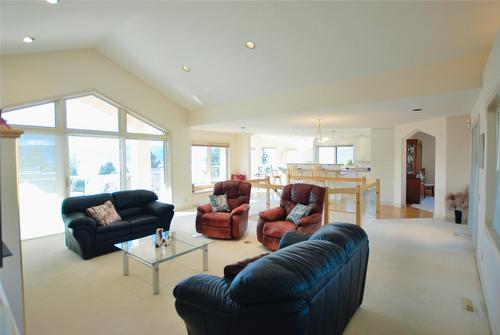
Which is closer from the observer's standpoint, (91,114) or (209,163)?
(91,114)

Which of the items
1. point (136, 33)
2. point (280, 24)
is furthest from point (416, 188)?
point (136, 33)

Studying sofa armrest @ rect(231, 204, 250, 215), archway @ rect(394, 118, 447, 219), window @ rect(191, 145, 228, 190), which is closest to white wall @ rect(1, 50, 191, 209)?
window @ rect(191, 145, 228, 190)

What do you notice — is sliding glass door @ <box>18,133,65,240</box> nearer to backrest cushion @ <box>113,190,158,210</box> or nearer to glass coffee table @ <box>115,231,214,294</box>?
backrest cushion @ <box>113,190,158,210</box>

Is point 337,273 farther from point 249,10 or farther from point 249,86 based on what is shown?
point 249,86

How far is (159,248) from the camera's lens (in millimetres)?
3396

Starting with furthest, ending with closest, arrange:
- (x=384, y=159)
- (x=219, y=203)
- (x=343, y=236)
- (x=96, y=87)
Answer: (x=384, y=159), (x=96, y=87), (x=219, y=203), (x=343, y=236)

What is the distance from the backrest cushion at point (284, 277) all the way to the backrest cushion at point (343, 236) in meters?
0.35

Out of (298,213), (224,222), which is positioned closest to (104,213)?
(224,222)

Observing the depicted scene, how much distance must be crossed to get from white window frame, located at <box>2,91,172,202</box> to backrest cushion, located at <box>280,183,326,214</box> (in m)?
3.77

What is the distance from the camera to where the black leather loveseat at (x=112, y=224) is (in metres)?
3.95

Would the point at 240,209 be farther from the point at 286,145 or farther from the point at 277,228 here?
the point at 286,145

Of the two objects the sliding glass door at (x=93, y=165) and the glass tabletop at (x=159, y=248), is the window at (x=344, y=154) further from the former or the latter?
the glass tabletop at (x=159, y=248)

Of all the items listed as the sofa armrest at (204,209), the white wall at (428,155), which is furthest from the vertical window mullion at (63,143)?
the white wall at (428,155)

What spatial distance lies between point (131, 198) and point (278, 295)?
14.3ft
